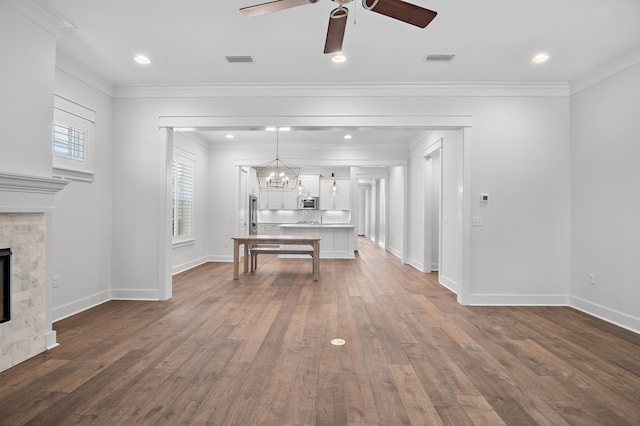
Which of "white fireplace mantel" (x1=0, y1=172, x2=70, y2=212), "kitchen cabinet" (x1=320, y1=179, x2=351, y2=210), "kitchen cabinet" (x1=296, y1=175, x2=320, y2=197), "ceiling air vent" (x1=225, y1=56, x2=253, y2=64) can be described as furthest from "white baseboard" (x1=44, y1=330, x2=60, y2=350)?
"kitchen cabinet" (x1=320, y1=179, x2=351, y2=210)

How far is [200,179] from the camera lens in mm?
7281

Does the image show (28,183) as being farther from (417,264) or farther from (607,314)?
(417,264)

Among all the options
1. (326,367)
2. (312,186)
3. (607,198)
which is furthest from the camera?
(312,186)

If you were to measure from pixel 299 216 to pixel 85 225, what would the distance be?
6287 mm

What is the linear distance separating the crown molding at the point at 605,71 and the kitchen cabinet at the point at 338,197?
592 cm

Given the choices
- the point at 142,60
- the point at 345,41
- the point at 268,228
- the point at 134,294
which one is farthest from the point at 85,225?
the point at 268,228

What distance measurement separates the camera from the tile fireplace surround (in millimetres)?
2396

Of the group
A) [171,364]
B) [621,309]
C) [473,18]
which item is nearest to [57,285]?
[171,364]

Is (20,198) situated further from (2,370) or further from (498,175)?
(498,175)

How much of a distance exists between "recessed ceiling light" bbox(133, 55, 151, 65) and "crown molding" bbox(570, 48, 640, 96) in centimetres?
505

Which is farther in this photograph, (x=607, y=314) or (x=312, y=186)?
(x=312, y=186)

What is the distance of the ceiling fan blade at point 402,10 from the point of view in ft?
6.46

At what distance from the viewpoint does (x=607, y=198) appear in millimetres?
3590

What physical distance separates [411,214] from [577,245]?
147 inches
